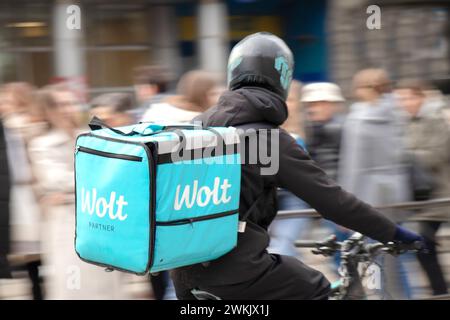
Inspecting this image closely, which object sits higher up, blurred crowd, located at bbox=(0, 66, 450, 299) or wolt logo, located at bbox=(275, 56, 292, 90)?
wolt logo, located at bbox=(275, 56, 292, 90)

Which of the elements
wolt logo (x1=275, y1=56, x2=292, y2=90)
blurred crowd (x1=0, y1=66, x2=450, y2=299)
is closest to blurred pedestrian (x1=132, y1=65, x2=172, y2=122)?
blurred crowd (x1=0, y1=66, x2=450, y2=299)

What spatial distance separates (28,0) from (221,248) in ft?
35.5

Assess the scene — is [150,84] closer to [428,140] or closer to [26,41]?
[428,140]

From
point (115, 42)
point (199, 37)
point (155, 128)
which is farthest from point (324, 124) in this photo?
point (115, 42)

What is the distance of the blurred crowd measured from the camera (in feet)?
20.0

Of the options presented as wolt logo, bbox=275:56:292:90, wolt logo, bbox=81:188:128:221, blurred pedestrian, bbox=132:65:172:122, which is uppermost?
wolt logo, bbox=275:56:292:90

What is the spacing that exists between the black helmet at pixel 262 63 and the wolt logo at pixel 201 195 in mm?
441

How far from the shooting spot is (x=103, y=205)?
303 cm

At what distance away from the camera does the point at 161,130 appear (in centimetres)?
314

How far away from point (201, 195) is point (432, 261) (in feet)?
9.52

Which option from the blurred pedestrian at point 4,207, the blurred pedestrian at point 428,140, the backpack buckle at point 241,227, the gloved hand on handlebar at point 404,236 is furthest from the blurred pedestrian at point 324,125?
the backpack buckle at point 241,227

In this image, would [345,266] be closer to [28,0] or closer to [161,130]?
[161,130]

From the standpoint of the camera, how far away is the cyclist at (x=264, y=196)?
3266mm

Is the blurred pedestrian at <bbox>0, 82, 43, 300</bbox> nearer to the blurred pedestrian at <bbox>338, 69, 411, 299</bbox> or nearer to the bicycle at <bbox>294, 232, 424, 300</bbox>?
the blurred pedestrian at <bbox>338, 69, 411, 299</bbox>
